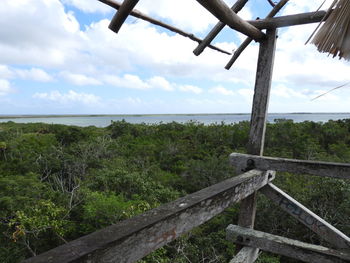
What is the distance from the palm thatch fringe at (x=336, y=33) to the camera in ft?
4.53

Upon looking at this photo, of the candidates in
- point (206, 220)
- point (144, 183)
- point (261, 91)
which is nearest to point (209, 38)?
point (261, 91)

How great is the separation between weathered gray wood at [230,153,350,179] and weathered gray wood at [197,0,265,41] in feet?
3.08

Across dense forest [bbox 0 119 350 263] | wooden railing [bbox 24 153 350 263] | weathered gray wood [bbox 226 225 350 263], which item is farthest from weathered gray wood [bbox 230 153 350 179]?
dense forest [bbox 0 119 350 263]

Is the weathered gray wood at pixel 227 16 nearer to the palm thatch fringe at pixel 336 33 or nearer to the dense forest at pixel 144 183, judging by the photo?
the palm thatch fringe at pixel 336 33

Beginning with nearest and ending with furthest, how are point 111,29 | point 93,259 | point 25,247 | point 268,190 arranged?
1. point 93,259
2. point 111,29
3. point 268,190
4. point 25,247

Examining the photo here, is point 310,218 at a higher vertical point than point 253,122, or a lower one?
lower

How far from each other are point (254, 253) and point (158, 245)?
1.55 meters

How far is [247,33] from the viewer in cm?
189

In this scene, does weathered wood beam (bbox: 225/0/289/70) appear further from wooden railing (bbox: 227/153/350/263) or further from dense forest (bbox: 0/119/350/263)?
dense forest (bbox: 0/119/350/263)

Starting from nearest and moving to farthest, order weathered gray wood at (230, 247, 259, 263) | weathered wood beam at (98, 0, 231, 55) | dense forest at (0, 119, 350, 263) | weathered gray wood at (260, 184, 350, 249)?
weathered wood beam at (98, 0, 231, 55) → weathered gray wood at (260, 184, 350, 249) → weathered gray wood at (230, 247, 259, 263) → dense forest at (0, 119, 350, 263)

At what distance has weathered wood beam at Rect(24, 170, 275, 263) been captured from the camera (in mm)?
714

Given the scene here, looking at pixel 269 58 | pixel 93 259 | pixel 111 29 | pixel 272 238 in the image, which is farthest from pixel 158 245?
pixel 269 58

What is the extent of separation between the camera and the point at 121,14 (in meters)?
1.17

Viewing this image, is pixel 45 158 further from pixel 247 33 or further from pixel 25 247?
pixel 247 33
